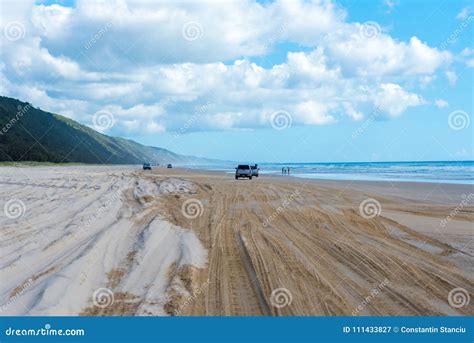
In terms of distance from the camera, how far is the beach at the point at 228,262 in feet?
25.8

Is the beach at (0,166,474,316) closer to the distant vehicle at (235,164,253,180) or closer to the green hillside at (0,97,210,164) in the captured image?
the distant vehicle at (235,164,253,180)

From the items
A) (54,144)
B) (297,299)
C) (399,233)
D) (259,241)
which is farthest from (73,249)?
(54,144)

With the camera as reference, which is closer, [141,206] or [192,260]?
[192,260]

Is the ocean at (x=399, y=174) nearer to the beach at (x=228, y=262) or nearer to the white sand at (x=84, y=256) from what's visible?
the beach at (x=228, y=262)

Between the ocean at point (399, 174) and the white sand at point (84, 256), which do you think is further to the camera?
the ocean at point (399, 174)

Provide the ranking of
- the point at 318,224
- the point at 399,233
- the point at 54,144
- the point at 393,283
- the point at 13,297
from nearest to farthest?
the point at 13,297, the point at 393,283, the point at 399,233, the point at 318,224, the point at 54,144

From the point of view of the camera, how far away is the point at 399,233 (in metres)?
15.0

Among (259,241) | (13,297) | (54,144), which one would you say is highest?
(54,144)

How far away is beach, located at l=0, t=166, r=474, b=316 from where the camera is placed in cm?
786

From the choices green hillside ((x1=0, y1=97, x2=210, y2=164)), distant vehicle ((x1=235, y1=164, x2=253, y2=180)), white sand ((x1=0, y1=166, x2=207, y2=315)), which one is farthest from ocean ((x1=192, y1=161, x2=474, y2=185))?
green hillside ((x1=0, y1=97, x2=210, y2=164))

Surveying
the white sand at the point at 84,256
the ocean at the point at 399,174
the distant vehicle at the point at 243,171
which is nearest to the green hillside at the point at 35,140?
the distant vehicle at the point at 243,171

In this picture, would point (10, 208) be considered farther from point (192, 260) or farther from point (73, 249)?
point (192, 260)

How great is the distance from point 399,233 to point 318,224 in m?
2.36

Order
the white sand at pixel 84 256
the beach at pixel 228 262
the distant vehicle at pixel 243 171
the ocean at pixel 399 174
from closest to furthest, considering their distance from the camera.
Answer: the beach at pixel 228 262 → the white sand at pixel 84 256 → the ocean at pixel 399 174 → the distant vehicle at pixel 243 171
